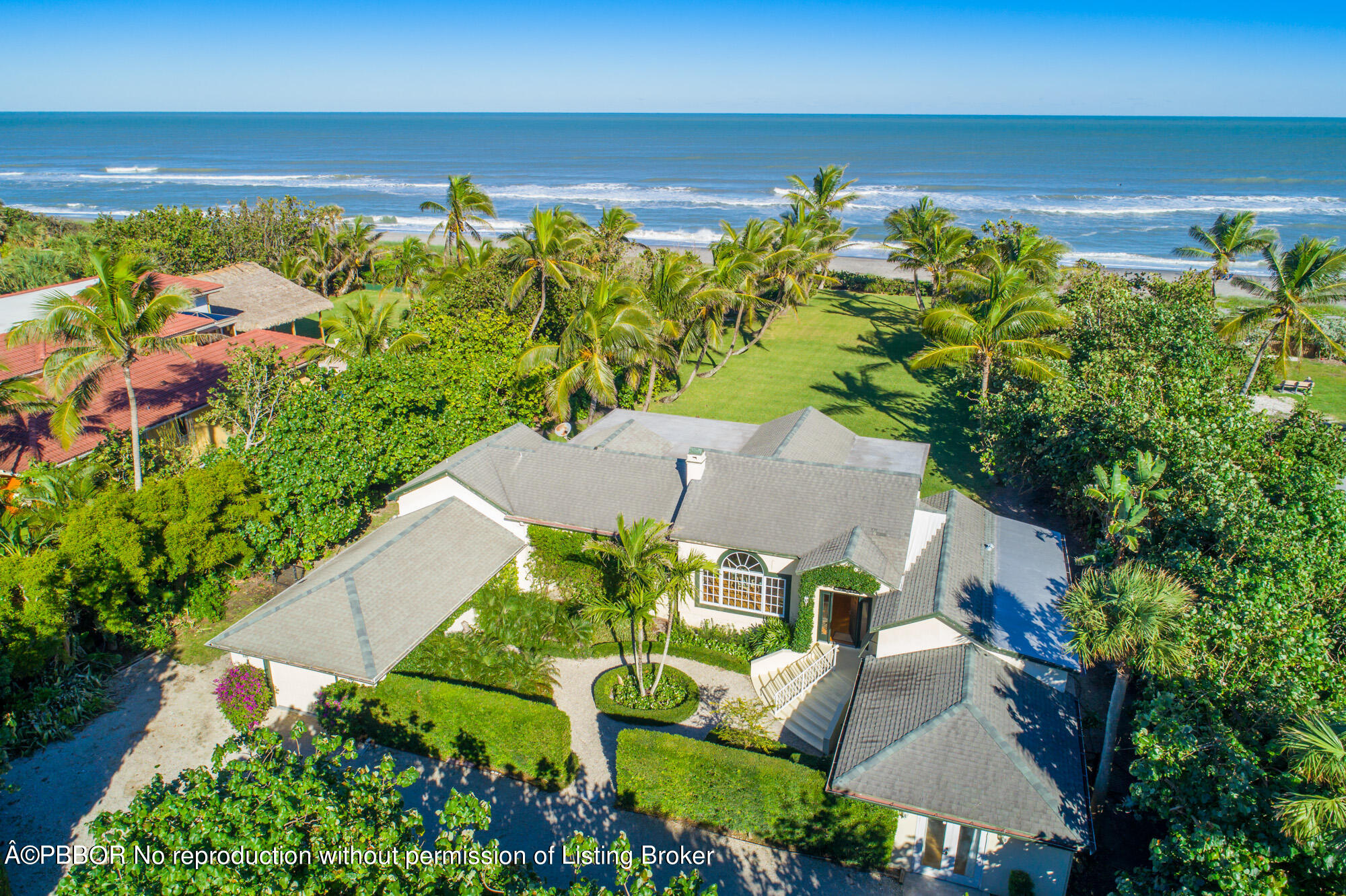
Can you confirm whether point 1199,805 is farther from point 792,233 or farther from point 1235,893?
point 792,233

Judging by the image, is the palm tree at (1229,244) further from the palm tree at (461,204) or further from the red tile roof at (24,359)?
the red tile roof at (24,359)

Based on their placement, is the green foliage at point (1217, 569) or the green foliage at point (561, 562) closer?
the green foliage at point (1217, 569)

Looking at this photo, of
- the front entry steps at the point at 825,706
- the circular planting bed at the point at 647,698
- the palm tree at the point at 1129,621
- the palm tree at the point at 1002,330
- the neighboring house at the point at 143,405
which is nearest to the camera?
the palm tree at the point at 1129,621

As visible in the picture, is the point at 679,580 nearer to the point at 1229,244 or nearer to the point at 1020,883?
the point at 1020,883

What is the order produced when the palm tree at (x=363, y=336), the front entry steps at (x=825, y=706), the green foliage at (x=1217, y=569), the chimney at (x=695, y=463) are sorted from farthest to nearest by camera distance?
1. the palm tree at (x=363, y=336)
2. the chimney at (x=695, y=463)
3. the front entry steps at (x=825, y=706)
4. the green foliage at (x=1217, y=569)

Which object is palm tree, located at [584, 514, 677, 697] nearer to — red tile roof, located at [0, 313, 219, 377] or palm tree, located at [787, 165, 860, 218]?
red tile roof, located at [0, 313, 219, 377]

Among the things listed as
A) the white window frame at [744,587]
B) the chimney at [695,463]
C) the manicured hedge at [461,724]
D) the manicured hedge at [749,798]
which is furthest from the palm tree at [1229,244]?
the manicured hedge at [461,724]

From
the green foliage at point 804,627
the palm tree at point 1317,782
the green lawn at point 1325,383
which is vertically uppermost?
the palm tree at point 1317,782
